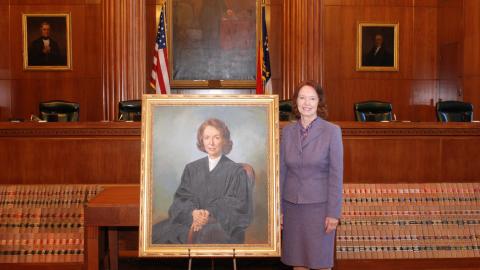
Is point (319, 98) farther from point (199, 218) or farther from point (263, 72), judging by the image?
point (263, 72)

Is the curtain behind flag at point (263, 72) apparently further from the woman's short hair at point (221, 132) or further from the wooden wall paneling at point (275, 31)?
the woman's short hair at point (221, 132)

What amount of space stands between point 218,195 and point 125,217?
1.89 ft

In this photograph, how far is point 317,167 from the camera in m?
3.08

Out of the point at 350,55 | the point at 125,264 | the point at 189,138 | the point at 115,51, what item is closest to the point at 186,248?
the point at 189,138

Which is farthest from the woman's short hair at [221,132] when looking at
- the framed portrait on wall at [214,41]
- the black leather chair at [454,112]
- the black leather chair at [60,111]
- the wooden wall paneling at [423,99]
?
the wooden wall paneling at [423,99]

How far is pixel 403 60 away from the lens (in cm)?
1039

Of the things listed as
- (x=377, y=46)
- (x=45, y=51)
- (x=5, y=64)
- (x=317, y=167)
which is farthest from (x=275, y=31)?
(x=317, y=167)

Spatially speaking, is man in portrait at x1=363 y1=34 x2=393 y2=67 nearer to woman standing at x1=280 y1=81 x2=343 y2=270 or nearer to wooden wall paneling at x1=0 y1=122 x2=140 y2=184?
wooden wall paneling at x1=0 y1=122 x2=140 y2=184

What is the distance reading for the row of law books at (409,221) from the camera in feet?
14.7

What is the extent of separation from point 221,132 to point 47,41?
25.9 ft

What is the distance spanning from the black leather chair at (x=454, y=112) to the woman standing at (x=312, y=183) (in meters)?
4.65

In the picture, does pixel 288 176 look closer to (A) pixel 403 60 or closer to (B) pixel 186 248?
(B) pixel 186 248

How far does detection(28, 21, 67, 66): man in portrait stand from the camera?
10062 mm

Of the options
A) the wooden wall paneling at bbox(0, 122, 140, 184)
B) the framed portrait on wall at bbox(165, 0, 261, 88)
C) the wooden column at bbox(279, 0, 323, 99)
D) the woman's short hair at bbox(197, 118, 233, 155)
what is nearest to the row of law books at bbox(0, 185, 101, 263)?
the wooden wall paneling at bbox(0, 122, 140, 184)
